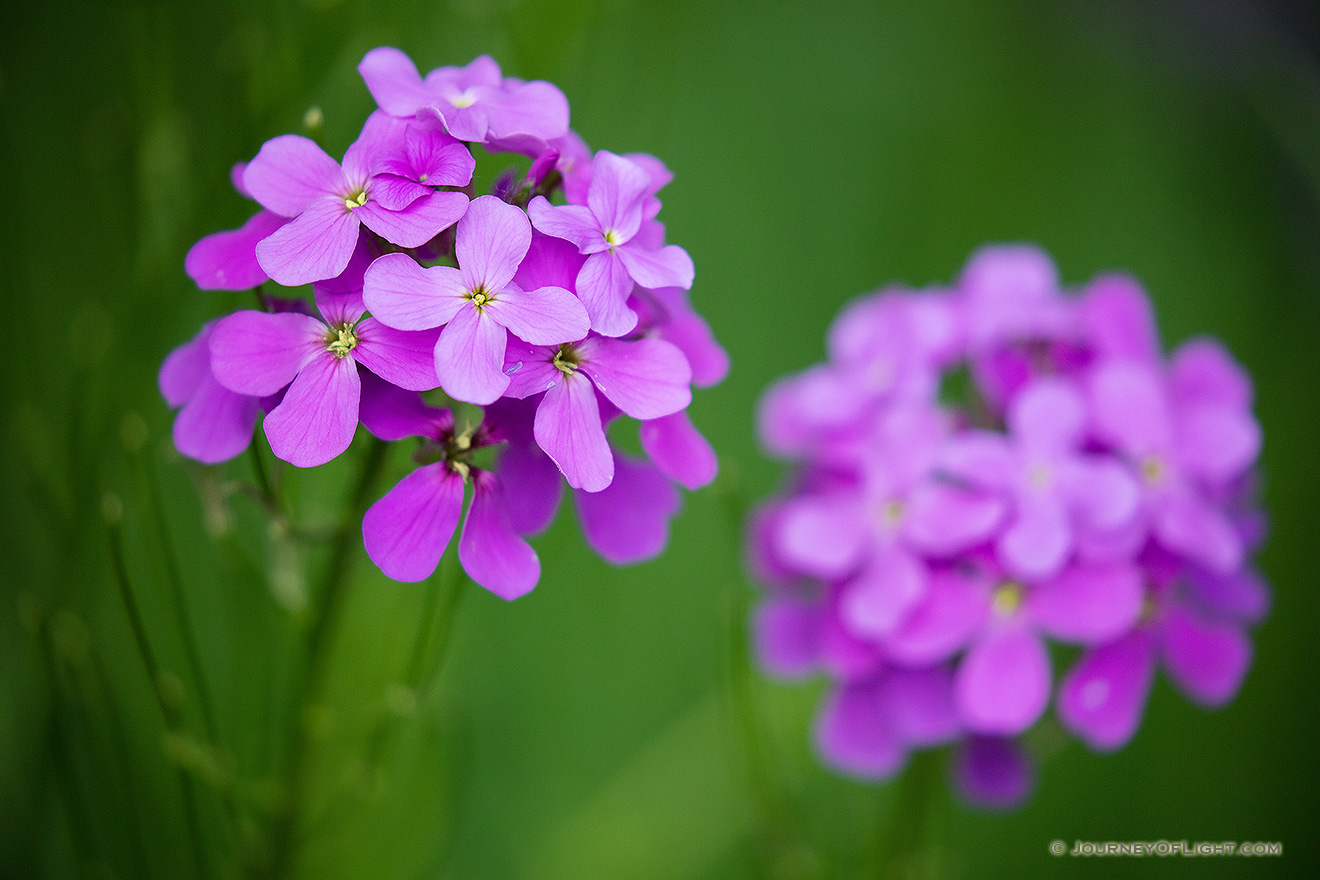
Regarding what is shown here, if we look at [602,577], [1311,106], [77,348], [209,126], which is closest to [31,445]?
[77,348]

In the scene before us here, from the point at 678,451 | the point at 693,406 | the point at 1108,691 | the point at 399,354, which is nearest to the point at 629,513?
the point at 678,451

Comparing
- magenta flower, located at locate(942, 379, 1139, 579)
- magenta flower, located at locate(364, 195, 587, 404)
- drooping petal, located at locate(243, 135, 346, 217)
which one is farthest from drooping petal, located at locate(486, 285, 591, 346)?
magenta flower, located at locate(942, 379, 1139, 579)

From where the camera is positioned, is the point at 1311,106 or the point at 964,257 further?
the point at 964,257

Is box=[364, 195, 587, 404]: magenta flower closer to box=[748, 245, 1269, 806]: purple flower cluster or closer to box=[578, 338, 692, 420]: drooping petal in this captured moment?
box=[578, 338, 692, 420]: drooping petal

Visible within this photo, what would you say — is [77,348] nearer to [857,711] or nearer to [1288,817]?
[857,711]

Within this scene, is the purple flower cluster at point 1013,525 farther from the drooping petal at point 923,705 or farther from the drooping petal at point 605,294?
the drooping petal at point 605,294

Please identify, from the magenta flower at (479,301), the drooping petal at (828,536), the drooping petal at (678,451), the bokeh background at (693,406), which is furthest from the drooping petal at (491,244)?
the drooping petal at (828,536)
